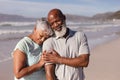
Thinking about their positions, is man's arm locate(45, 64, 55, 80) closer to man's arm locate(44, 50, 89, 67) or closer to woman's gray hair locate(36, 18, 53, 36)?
man's arm locate(44, 50, 89, 67)

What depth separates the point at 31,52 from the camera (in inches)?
130

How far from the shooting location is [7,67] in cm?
946

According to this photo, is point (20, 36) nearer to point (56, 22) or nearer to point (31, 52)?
point (31, 52)

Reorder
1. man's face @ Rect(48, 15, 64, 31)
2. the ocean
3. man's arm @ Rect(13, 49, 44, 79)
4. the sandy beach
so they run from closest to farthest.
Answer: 1. man's face @ Rect(48, 15, 64, 31)
2. man's arm @ Rect(13, 49, 44, 79)
3. the sandy beach
4. the ocean

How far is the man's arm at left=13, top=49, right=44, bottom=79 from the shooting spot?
323cm

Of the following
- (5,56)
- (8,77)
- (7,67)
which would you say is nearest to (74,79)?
(8,77)

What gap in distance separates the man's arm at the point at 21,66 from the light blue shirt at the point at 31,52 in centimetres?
5

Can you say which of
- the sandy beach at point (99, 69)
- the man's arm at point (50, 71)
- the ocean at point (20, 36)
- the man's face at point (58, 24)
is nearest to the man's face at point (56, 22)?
the man's face at point (58, 24)

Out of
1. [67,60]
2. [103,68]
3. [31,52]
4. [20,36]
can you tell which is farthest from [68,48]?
[20,36]

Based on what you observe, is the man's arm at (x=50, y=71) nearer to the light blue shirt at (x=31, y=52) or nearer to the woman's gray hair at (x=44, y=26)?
the light blue shirt at (x=31, y=52)

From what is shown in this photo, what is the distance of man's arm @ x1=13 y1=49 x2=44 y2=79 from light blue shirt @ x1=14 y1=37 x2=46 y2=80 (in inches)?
1.8

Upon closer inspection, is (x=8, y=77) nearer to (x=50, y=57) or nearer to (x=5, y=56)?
(x=5, y=56)

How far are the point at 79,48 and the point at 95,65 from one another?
692cm

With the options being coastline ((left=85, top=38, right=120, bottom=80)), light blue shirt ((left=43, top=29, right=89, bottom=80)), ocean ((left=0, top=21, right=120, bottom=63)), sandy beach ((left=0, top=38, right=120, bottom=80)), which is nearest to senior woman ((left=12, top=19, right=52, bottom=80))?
light blue shirt ((left=43, top=29, right=89, bottom=80))
